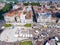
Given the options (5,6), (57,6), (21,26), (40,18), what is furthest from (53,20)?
(5,6)

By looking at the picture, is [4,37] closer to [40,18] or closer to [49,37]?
[49,37]

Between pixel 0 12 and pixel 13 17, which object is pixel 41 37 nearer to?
pixel 13 17

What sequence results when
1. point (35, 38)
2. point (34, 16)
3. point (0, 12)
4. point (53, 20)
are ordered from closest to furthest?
point (35, 38), point (53, 20), point (34, 16), point (0, 12)

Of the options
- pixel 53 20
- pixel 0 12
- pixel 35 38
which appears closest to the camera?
pixel 35 38

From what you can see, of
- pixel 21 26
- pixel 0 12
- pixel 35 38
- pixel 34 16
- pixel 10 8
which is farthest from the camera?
pixel 10 8

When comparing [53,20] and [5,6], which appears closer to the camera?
[53,20]

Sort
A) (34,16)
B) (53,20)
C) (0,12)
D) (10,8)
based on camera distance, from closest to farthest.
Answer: (53,20) → (34,16) → (0,12) → (10,8)

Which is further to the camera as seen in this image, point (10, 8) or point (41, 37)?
point (10, 8)

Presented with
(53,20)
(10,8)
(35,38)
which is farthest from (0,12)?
(35,38)
